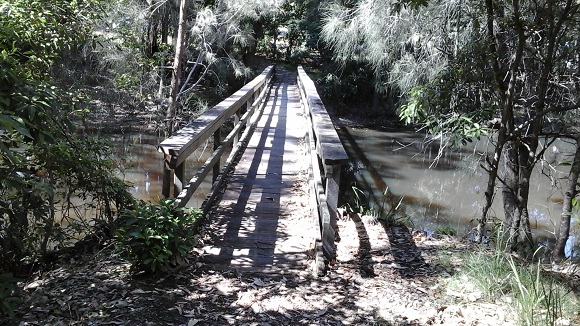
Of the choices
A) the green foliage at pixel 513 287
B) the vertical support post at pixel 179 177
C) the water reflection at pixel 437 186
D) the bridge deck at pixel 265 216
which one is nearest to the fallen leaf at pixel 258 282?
the bridge deck at pixel 265 216

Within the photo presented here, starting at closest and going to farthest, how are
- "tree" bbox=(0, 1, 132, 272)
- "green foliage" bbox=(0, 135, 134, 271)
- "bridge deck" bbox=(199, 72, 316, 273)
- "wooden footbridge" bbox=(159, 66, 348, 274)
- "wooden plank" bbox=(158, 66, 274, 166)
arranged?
1. "tree" bbox=(0, 1, 132, 272)
2. "green foliage" bbox=(0, 135, 134, 271)
3. "wooden plank" bbox=(158, 66, 274, 166)
4. "wooden footbridge" bbox=(159, 66, 348, 274)
5. "bridge deck" bbox=(199, 72, 316, 273)

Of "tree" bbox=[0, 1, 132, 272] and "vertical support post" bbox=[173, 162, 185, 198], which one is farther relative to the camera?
"vertical support post" bbox=[173, 162, 185, 198]

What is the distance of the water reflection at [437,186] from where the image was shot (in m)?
11.0

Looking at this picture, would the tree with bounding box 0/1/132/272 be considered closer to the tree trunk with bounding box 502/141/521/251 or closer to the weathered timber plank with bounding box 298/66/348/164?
the weathered timber plank with bounding box 298/66/348/164

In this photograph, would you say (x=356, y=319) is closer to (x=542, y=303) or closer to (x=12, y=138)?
(x=542, y=303)

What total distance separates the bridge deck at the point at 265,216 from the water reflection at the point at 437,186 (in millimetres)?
2316

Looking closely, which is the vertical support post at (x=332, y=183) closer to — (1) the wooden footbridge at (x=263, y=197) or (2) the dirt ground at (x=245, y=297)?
(1) the wooden footbridge at (x=263, y=197)

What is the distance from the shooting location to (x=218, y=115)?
17.6 feet

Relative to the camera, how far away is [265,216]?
5000mm

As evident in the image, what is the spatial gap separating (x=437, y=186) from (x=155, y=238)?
487 inches

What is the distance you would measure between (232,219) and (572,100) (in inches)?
183

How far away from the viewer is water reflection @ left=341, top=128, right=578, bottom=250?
1102 centimetres

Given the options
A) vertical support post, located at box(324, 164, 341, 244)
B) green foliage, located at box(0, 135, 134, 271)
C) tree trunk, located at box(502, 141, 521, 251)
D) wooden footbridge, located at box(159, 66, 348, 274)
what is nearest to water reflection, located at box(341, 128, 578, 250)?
tree trunk, located at box(502, 141, 521, 251)

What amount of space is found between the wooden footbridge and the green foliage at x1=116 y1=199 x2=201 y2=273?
0.24 m
